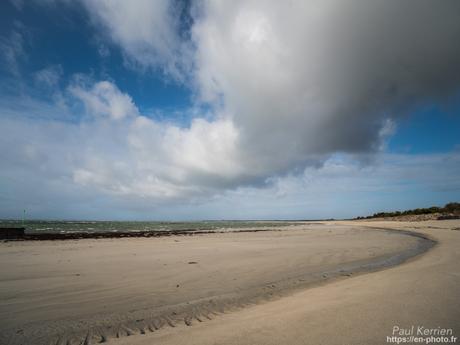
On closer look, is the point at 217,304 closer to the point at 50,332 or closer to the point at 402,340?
the point at 50,332

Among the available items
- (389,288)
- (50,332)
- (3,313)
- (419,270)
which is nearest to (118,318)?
(50,332)

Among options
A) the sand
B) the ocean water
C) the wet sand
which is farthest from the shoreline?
the ocean water

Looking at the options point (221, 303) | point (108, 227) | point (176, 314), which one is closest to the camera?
point (176, 314)

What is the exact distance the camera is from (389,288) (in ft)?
18.0

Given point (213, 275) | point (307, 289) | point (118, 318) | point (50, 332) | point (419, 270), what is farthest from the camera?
point (213, 275)

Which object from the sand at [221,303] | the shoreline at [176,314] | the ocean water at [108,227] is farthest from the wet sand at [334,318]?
the ocean water at [108,227]

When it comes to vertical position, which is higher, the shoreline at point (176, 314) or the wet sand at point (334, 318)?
the wet sand at point (334, 318)

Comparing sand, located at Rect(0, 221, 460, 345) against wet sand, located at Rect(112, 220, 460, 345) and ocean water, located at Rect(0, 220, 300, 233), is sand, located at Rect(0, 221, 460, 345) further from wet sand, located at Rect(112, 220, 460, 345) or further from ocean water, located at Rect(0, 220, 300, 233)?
ocean water, located at Rect(0, 220, 300, 233)

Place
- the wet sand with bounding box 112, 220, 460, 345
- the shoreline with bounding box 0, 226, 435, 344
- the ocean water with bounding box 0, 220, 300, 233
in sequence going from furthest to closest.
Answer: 1. the ocean water with bounding box 0, 220, 300, 233
2. the shoreline with bounding box 0, 226, 435, 344
3. the wet sand with bounding box 112, 220, 460, 345

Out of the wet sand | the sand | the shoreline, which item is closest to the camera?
the wet sand

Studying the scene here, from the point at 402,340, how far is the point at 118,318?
14.7 feet

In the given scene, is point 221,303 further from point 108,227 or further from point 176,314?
point 108,227

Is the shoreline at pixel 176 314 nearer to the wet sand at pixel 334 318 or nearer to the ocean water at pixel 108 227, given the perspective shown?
the wet sand at pixel 334 318

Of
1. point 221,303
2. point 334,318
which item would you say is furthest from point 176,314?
point 334,318
